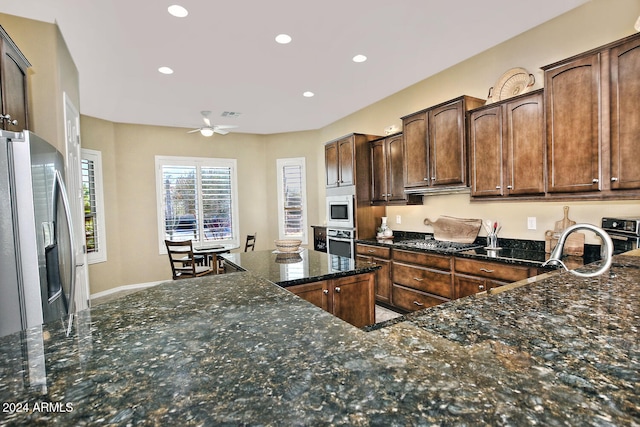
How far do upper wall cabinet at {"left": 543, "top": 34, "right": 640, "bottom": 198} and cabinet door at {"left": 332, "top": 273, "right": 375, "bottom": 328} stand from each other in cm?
176

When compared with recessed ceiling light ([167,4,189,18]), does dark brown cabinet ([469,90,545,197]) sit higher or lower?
lower

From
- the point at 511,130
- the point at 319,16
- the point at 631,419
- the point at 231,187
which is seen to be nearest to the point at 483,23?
the point at 511,130

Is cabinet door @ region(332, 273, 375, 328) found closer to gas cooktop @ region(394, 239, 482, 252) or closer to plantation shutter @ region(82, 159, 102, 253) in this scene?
gas cooktop @ region(394, 239, 482, 252)

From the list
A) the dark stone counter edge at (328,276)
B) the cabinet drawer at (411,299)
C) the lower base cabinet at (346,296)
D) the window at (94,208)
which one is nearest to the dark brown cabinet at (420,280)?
the cabinet drawer at (411,299)

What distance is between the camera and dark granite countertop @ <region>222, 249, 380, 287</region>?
6.88 ft

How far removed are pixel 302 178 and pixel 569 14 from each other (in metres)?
4.74

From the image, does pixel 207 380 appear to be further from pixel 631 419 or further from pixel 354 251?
pixel 354 251

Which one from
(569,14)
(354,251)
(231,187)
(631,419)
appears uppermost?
(569,14)

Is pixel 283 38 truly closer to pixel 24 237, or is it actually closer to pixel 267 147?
pixel 24 237

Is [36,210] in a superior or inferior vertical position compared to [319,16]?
inferior

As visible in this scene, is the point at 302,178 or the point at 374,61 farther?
the point at 302,178

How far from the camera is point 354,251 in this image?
4.67 metres

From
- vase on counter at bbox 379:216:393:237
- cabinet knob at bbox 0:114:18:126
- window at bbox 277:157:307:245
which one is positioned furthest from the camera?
window at bbox 277:157:307:245

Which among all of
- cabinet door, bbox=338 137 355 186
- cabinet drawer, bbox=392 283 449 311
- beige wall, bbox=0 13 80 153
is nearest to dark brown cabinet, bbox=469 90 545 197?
cabinet drawer, bbox=392 283 449 311
